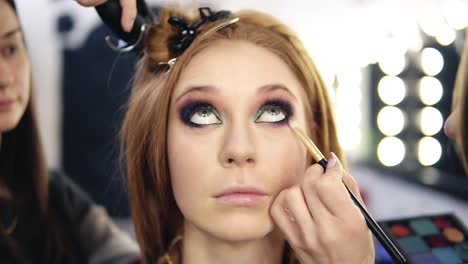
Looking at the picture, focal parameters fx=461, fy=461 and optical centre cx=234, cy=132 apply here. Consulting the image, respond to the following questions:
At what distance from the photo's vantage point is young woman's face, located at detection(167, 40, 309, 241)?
55 cm

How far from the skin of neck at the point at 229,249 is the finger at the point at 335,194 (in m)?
0.18

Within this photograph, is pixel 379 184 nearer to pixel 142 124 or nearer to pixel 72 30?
pixel 142 124

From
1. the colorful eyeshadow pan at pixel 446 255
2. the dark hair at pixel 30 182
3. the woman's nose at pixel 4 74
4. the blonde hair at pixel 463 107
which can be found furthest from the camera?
the dark hair at pixel 30 182

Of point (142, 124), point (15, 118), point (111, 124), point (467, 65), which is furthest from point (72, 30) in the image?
point (467, 65)

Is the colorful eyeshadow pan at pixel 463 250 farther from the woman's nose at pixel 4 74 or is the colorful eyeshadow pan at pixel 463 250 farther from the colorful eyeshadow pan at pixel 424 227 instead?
the woman's nose at pixel 4 74

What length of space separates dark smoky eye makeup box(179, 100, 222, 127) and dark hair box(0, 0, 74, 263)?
0.47 m

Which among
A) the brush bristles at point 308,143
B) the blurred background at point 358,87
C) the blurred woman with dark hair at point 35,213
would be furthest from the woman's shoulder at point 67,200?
the brush bristles at point 308,143

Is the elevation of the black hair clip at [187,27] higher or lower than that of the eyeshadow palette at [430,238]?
higher

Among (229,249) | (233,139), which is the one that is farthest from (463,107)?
(229,249)

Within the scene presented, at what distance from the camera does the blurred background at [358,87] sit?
64cm

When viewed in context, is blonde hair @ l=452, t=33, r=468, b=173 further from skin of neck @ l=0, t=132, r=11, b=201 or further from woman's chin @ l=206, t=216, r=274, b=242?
skin of neck @ l=0, t=132, r=11, b=201

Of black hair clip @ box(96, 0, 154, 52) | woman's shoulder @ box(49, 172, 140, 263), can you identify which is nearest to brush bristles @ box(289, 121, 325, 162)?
black hair clip @ box(96, 0, 154, 52)

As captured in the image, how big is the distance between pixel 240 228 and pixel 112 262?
1.44 ft

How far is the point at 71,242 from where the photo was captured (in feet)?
3.08
